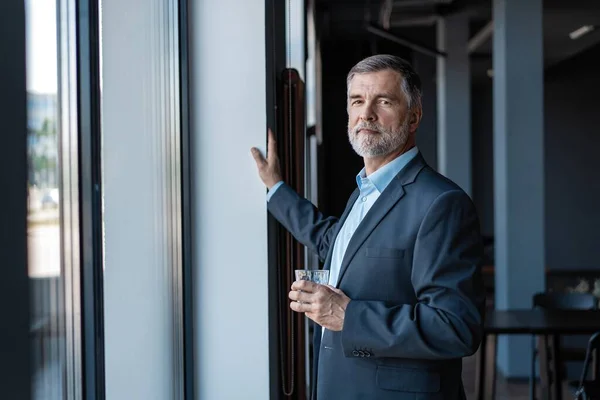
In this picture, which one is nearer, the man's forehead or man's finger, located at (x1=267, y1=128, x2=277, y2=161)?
the man's forehead

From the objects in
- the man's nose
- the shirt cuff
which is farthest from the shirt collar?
the shirt cuff

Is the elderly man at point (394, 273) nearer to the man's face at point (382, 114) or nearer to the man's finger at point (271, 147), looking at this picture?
the man's face at point (382, 114)

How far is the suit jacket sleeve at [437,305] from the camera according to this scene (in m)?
1.82

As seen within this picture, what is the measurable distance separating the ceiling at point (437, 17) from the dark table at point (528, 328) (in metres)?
3.56

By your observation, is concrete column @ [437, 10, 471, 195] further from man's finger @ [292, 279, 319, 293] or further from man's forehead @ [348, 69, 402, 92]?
man's finger @ [292, 279, 319, 293]

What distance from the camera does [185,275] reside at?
2.54 meters

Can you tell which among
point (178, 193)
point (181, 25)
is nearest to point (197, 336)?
point (178, 193)

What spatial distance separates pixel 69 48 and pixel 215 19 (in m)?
1.12

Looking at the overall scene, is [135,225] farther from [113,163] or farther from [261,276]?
[261,276]

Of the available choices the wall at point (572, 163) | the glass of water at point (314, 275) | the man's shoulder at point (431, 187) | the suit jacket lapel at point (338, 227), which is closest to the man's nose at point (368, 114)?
the man's shoulder at point (431, 187)

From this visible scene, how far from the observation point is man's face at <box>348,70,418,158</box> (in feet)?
6.81

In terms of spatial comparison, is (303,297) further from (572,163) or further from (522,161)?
(572,163)

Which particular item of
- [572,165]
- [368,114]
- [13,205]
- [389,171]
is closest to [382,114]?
[368,114]

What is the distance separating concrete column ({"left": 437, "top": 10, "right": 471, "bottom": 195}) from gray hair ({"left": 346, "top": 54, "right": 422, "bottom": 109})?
753 centimetres
